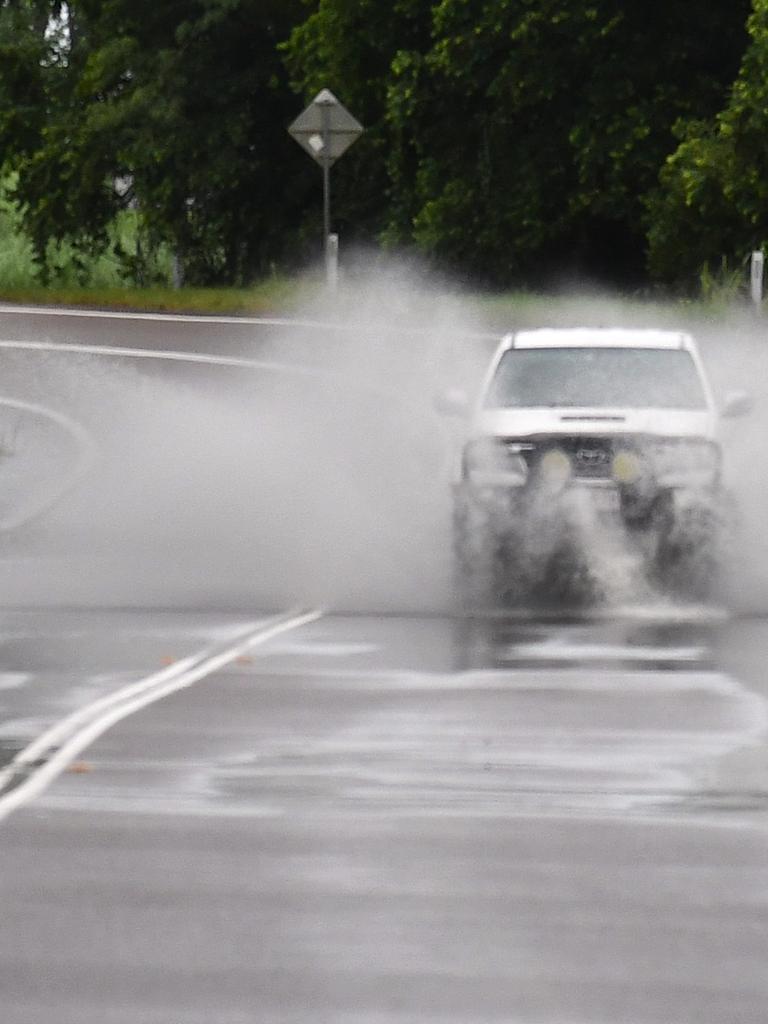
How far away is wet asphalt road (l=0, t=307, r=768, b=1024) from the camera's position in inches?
324

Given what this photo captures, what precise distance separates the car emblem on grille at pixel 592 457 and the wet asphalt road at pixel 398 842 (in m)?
2.96

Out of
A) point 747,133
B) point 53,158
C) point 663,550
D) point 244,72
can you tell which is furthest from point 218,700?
point 53,158

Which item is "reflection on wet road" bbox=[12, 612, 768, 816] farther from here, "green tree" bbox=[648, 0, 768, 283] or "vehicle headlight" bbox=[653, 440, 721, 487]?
"green tree" bbox=[648, 0, 768, 283]

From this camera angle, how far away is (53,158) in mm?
67938

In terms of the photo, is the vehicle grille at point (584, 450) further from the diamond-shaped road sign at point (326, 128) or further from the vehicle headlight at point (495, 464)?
the diamond-shaped road sign at point (326, 128)

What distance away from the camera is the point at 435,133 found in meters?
58.3

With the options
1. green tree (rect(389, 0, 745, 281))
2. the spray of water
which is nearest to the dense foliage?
green tree (rect(389, 0, 745, 281))

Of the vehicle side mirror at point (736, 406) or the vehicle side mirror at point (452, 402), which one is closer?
the vehicle side mirror at point (736, 406)

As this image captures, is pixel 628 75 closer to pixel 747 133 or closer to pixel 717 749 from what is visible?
pixel 747 133

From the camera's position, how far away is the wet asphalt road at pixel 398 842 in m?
8.22

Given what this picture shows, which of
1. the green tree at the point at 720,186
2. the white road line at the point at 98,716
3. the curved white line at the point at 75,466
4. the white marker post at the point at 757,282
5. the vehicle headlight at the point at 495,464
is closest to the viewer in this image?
the white road line at the point at 98,716

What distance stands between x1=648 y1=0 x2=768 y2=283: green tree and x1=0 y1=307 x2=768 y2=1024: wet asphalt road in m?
30.7

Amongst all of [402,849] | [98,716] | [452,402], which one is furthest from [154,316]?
[402,849]

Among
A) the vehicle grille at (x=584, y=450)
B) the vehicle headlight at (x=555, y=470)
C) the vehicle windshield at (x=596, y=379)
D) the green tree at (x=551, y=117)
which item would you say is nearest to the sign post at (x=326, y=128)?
the vehicle windshield at (x=596, y=379)
